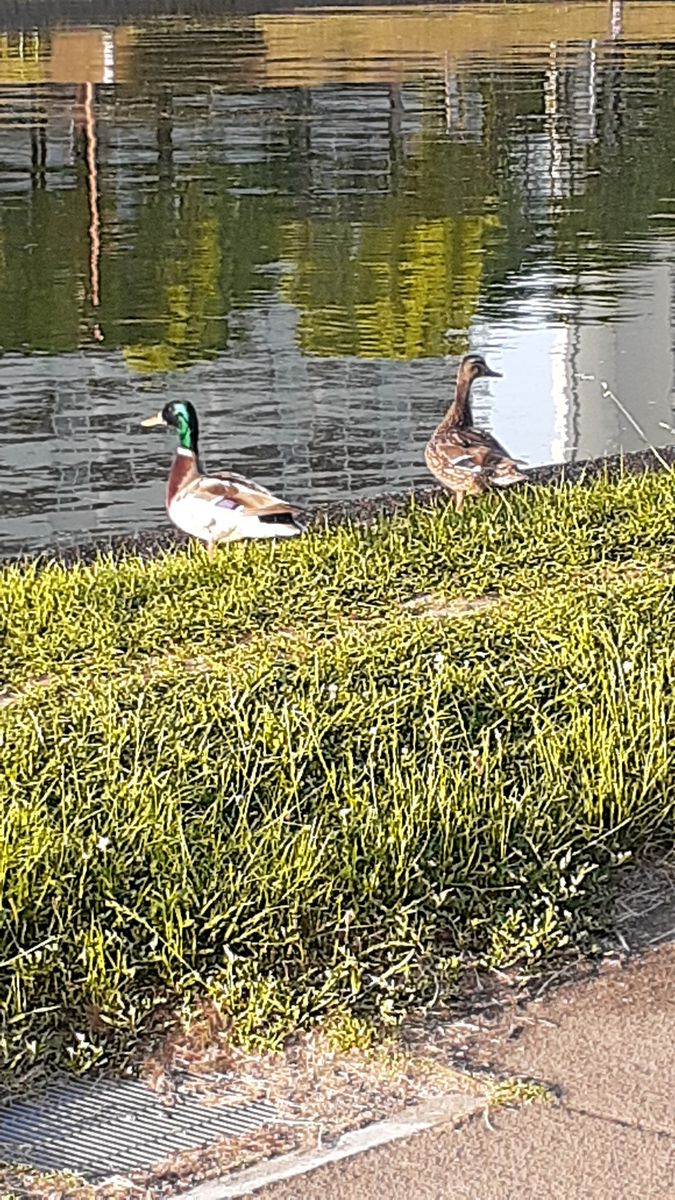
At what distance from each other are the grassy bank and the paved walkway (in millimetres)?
288

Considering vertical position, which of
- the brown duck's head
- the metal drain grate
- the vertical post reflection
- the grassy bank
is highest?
the vertical post reflection

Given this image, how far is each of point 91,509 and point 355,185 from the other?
11505 millimetres

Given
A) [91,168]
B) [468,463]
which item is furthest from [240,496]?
[91,168]

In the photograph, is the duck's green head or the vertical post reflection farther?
the vertical post reflection

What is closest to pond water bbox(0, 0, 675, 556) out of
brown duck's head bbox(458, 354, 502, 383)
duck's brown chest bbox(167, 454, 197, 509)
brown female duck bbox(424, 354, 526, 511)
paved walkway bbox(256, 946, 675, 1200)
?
brown duck's head bbox(458, 354, 502, 383)

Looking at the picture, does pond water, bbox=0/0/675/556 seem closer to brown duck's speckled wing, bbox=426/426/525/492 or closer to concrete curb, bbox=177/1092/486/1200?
brown duck's speckled wing, bbox=426/426/525/492

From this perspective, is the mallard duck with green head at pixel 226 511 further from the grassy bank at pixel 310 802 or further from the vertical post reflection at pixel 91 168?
the vertical post reflection at pixel 91 168

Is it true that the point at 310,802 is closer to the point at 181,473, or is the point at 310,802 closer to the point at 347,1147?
the point at 347,1147

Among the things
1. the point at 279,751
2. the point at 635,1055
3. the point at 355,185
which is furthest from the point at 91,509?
the point at 355,185

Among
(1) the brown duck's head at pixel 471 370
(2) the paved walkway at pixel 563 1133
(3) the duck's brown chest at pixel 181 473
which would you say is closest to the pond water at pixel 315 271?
(1) the brown duck's head at pixel 471 370

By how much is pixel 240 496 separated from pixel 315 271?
883 centimetres

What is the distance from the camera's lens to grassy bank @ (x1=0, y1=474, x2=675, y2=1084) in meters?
4.51

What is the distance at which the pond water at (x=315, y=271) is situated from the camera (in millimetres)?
11891

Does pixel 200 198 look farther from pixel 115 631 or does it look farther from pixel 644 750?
pixel 644 750
